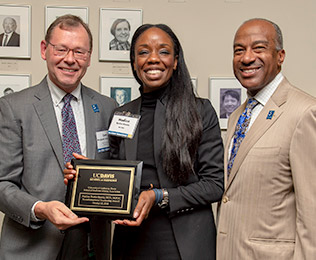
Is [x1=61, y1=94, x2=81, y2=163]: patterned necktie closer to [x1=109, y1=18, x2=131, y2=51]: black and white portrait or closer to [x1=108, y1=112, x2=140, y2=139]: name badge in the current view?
[x1=108, y1=112, x2=140, y2=139]: name badge

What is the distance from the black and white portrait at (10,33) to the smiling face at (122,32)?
3.34ft

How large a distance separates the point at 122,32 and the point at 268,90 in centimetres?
214

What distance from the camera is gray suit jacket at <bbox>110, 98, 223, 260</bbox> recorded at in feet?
7.43

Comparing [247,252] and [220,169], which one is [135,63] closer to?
[220,169]

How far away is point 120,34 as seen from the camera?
3.96 metres

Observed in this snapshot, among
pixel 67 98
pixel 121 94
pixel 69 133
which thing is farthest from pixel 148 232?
pixel 121 94

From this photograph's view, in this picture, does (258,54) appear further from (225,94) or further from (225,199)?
(225,94)

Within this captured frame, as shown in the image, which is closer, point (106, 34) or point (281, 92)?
point (281, 92)

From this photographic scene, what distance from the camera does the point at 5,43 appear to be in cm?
389

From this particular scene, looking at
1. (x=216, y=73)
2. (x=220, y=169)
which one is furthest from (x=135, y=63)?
(x=216, y=73)

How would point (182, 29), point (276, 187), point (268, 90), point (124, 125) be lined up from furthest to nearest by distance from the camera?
1. point (182, 29)
2. point (124, 125)
3. point (268, 90)
4. point (276, 187)

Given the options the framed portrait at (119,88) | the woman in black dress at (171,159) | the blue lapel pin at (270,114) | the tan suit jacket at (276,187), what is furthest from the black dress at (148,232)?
the framed portrait at (119,88)

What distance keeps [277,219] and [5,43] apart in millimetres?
3203

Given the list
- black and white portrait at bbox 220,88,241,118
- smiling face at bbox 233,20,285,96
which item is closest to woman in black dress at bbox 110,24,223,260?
smiling face at bbox 233,20,285,96
